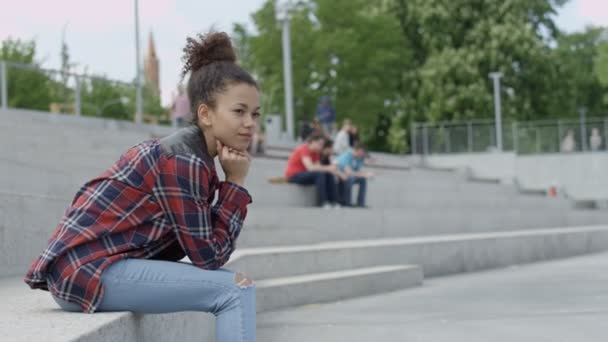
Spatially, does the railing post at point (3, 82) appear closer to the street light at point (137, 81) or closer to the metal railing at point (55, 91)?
the metal railing at point (55, 91)

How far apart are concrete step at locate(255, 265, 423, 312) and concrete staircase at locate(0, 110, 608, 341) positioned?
1 cm

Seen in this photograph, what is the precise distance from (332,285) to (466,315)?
2.08m

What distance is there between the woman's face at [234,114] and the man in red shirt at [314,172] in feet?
32.0

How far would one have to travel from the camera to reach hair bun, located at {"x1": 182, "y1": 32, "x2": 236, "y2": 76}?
11.9 feet

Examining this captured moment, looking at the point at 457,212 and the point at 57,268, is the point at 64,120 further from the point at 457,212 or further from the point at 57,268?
the point at 57,268

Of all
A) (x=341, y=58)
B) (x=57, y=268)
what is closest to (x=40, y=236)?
(x=57, y=268)

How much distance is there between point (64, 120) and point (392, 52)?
2541 centimetres

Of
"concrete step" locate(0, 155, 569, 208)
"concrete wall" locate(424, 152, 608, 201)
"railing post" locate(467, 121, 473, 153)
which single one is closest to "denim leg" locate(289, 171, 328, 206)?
"concrete step" locate(0, 155, 569, 208)

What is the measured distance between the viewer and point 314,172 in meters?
13.5

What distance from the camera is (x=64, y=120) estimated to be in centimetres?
1788

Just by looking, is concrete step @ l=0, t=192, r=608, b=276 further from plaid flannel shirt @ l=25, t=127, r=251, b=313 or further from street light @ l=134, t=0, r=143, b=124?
street light @ l=134, t=0, r=143, b=124

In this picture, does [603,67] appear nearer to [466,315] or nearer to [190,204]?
[466,315]

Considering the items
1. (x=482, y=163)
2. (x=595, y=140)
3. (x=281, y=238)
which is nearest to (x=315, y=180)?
(x=281, y=238)

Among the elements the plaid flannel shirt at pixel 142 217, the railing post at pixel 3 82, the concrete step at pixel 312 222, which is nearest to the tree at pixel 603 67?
the concrete step at pixel 312 222
